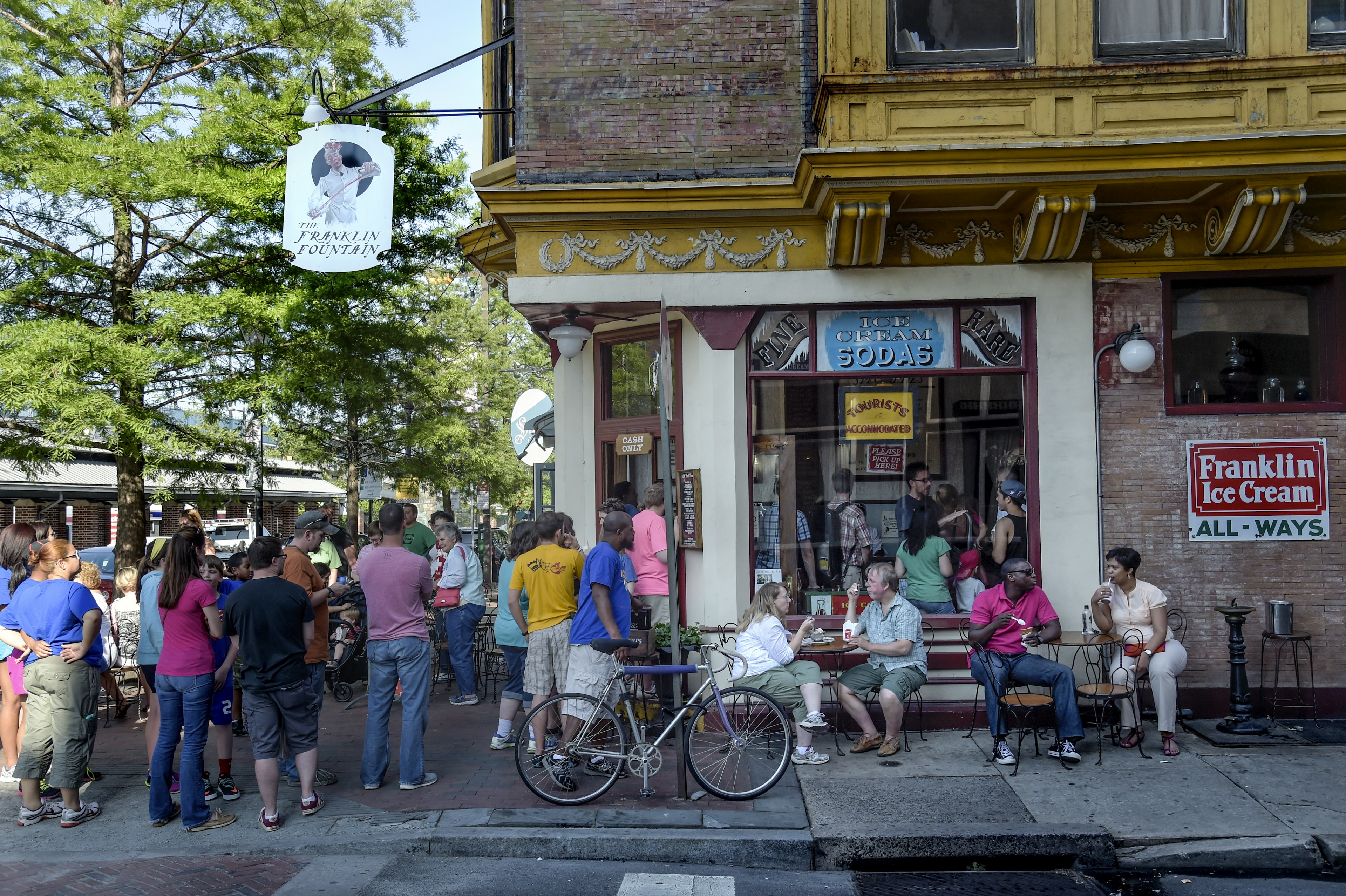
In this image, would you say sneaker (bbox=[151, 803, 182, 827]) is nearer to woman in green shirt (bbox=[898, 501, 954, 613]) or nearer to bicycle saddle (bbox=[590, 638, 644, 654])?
bicycle saddle (bbox=[590, 638, 644, 654])

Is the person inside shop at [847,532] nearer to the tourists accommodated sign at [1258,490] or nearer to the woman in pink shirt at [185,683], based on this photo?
the tourists accommodated sign at [1258,490]

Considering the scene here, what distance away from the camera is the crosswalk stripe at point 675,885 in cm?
526

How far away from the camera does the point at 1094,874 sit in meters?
5.67

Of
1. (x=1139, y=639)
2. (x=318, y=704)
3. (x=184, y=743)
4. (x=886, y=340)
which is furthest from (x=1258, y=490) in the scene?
(x=184, y=743)

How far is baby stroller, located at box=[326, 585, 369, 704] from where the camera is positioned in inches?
410

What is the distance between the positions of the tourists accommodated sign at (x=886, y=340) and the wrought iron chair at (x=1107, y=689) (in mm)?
2767

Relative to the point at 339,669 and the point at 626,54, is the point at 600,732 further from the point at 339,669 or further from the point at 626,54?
the point at 626,54

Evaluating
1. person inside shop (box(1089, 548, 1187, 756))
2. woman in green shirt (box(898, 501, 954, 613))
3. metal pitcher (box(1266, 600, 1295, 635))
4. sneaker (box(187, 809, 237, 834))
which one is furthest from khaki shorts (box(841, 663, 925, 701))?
sneaker (box(187, 809, 237, 834))

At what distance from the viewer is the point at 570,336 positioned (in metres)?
9.46

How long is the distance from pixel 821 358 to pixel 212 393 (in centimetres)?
1067

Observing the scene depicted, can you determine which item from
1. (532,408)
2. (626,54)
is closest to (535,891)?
(626,54)

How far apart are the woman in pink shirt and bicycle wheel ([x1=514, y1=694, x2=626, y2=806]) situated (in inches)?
76.3

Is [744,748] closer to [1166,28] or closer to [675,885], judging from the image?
[675,885]

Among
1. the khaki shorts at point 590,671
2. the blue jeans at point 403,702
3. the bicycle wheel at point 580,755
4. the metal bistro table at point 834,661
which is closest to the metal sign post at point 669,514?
the bicycle wheel at point 580,755
